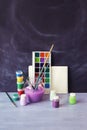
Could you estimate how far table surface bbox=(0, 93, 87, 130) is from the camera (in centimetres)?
114

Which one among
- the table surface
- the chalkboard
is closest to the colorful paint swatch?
the chalkboard

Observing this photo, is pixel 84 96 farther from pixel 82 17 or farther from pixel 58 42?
pixel 82 17

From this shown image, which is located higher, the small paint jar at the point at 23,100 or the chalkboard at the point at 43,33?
the chalkboard at the point at 43,33

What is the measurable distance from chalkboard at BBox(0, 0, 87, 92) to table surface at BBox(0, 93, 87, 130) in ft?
0.67

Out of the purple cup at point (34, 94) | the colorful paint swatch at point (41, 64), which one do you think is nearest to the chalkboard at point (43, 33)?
the colorful paint swatch at point (41, 64)

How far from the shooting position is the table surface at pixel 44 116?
3.76 ft

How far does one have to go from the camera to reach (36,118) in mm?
1219

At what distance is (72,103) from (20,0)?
2.02 ft

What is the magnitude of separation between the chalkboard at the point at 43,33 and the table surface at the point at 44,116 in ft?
0.67

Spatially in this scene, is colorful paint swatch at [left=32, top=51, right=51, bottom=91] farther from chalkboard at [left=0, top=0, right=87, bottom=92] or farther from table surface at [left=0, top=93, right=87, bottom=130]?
table surface at [left=0, top=93, right=87, bottom=130]

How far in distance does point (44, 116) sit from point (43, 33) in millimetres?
474

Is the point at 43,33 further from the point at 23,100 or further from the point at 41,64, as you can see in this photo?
the point at 23,100

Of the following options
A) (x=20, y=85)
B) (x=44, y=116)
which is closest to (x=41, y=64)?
(x=20, y=85)

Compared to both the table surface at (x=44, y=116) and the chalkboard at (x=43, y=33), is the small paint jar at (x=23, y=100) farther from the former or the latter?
the chalkboard at (x=43, y=33)
